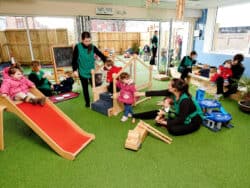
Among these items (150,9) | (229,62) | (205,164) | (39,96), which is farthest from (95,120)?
(150,9)

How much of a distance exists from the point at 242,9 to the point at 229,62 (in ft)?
8.59

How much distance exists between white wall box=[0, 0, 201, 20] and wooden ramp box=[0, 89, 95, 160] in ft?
10.8

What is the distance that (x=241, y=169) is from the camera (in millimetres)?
1912

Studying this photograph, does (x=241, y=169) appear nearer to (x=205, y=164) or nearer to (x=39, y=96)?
(x=205, y=164)

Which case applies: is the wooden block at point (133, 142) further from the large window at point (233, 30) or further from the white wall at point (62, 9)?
the large window at point (233, 30)

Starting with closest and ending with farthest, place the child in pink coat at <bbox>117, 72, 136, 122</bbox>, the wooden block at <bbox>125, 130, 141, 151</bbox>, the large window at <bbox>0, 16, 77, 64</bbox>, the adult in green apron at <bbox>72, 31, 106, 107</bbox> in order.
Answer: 1. the wooden block at <bbox>125, 130, 141, 151</bbox>
2. the child in pink coat at <bbox>117, 72, 136, 122</bbox>
3. the adult in green apron at <bbox>72, 31, 106, 107</bbox>
4. the large window at <bbox>0, 16, 77, 64</bbox>

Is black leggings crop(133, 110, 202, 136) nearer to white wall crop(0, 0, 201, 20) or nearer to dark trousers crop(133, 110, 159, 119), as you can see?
dark trousers crop(133, 110, 159, 119)

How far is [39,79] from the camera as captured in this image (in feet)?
13.0

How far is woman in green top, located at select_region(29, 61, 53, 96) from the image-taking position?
3854mm

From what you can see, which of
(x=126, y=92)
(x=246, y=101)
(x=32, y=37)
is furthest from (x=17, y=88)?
(x=32, y=37)

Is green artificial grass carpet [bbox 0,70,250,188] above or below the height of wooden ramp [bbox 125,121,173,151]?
below

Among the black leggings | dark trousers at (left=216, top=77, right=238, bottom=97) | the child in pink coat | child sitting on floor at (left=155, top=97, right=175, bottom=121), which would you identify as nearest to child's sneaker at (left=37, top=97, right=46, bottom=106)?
the child in pink coat

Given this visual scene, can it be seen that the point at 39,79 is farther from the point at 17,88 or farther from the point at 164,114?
the point at 164,114

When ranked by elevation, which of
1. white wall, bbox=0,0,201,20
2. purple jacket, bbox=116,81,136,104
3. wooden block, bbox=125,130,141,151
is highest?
white wall, bbox=0,0,201,20
